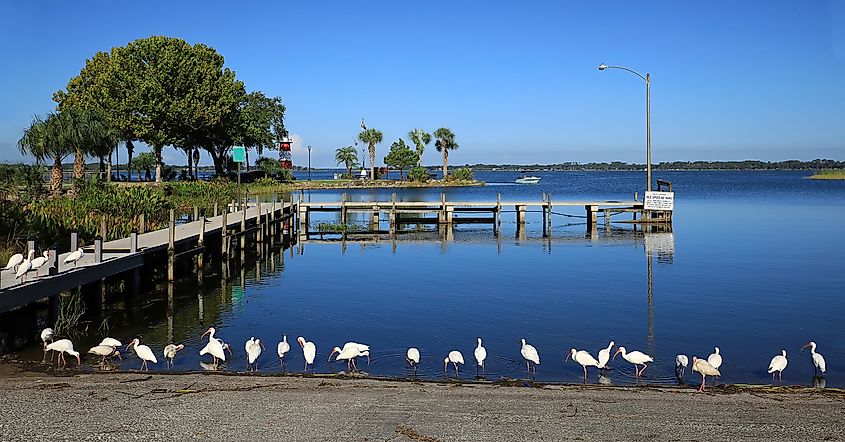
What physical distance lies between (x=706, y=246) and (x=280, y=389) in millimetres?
28161

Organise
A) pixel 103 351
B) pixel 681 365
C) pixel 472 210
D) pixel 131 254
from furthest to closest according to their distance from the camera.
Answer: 1. pixel 472 210
2. pixel 131 254
3. pixel 103 351
4. pixel 681 365

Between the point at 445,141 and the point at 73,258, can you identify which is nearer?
the point at 73,258

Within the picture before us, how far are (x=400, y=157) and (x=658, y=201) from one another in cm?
9772

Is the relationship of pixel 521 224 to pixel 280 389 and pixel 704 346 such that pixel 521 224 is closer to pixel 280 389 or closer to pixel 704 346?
pixel 704 346

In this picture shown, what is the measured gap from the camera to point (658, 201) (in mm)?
42969

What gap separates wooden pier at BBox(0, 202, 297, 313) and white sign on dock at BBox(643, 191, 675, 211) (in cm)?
1917

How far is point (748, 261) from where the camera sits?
99.2ft

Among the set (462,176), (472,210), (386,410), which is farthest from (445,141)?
(386,410)

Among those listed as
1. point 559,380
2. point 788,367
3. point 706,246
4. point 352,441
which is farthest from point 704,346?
point 706,246

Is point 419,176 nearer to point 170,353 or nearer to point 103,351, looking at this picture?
point 170,353

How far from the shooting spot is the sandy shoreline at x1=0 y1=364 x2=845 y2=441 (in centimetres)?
930

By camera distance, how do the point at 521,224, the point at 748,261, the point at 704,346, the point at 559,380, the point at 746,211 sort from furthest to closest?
the point at 746,211, the point at 521,224, the point at 748,261, the point at 704,346, the point at 559,380

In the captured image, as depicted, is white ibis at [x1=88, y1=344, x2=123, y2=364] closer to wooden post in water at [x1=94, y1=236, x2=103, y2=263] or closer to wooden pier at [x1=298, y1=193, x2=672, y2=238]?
wooden post in water at [x1=94, y1=236, x2=103, y2=263]

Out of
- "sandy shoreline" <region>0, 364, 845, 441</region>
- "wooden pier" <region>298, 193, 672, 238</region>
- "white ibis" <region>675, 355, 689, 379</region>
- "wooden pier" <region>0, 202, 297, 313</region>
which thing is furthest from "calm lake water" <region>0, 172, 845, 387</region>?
"wooden pier" <region>298, 193, 672, 238</region>
